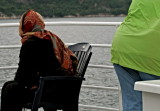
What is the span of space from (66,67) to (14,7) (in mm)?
34199

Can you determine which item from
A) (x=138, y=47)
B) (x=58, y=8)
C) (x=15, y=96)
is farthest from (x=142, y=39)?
(x=58, y=8)

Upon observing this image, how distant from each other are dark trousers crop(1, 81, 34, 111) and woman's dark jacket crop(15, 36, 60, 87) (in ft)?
0.18

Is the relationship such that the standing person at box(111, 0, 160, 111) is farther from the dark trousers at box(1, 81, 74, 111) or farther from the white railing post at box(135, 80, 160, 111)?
the dark trousers at box(1, 81, 74, 111)

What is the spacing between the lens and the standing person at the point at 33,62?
3576mm

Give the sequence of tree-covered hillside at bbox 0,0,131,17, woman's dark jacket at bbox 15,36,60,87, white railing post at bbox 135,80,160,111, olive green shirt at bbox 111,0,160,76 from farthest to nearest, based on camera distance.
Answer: tree-covered hillside at bbox 0,0,131,17, woman's dark jacket at bbox 15,36,60,87, olive green shirt at bbox 111,0,160,76, white railing post at bbox 135,80,160,111

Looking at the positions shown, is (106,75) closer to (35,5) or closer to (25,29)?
(25,29)

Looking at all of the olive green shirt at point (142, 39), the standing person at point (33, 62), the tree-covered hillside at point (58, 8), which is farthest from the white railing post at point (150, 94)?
the tree-covered hillside at point (58, 8)

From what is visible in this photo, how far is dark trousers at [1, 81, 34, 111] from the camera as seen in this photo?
3650 millimetres

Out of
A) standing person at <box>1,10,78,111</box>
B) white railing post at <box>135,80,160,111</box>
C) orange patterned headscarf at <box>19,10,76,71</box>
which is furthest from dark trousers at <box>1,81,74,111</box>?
white railing post at <box>135,80,160,111</box>

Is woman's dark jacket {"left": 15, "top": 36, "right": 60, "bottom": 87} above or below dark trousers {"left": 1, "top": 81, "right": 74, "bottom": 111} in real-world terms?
above

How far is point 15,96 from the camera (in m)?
3.68

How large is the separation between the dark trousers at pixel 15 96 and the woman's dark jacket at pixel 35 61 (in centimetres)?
6

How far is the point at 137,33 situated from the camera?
109 inches

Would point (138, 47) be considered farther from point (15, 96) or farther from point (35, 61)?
point (15, 96)
